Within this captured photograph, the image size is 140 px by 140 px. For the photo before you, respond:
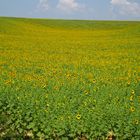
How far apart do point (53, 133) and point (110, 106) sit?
1523 mm

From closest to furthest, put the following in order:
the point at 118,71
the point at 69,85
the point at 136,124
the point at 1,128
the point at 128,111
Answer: the point at 136,124 < the point at 128,111 < the point at 1,128 < the point at 69,85 < the point at 118,71

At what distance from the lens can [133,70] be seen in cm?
1692

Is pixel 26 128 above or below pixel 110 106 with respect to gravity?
below

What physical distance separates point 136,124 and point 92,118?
96 centimetres

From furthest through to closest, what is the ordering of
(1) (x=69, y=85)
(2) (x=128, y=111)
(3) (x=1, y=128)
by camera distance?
(1) (x=69, y=85), (3) (x=1, y=128), (2) (x=128, y=111)

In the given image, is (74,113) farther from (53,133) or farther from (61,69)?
(61,69)

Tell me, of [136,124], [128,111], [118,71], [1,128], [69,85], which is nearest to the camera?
[136,124]

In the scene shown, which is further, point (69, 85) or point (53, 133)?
point (69, 85)

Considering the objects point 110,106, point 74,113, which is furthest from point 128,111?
point 74,113

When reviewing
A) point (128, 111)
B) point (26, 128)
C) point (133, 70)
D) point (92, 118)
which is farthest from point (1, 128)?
point (133, 70)

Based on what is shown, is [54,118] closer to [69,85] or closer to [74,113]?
[74,113]

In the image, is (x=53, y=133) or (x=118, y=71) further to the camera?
(x=118, y=71)

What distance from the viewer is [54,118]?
9195mm

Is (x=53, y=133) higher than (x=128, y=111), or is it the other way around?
(x=128, y=111)
